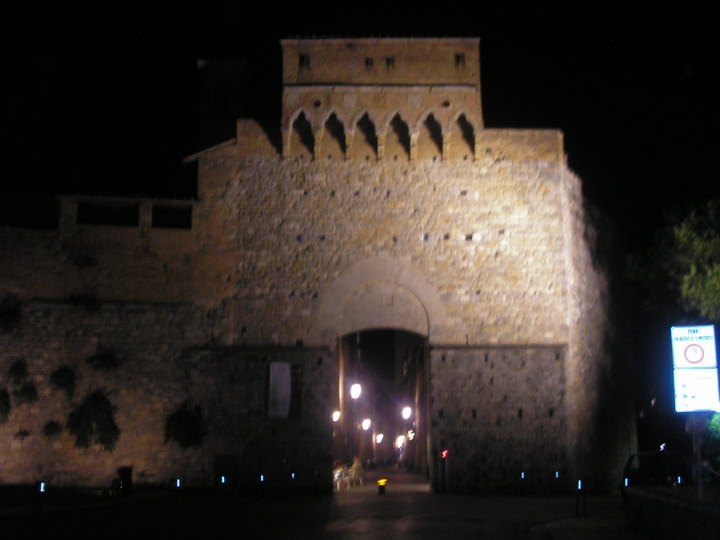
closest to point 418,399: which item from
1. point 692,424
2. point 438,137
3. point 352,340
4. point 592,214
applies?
point 352,340

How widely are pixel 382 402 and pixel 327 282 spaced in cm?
3095

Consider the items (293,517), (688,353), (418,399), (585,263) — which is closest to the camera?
(688,353)

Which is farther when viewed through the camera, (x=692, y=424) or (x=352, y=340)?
(x=352, y=340)

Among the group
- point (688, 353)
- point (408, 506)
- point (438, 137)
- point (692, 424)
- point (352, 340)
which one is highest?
point (438, 137)

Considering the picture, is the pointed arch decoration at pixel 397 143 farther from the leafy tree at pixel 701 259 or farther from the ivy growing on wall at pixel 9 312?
the ivy growing on wall at pixel 9 312

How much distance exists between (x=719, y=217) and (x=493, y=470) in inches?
305

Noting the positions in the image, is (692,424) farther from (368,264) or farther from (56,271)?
(56,271)

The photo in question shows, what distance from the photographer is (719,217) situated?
19.3m

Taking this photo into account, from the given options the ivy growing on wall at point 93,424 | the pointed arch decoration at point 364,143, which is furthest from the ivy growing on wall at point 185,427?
the pointed arch decoration at point 364,143

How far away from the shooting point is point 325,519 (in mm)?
15578

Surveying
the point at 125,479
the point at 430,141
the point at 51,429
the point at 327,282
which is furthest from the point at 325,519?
the point at 430,141

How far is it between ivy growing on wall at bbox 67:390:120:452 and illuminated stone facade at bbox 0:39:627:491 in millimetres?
261

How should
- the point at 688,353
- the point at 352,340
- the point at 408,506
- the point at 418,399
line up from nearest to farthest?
the point at 688,353
the point at 408,506
the point at 418,399
the point at 352,340

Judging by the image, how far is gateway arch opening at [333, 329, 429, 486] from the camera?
3250 cm
